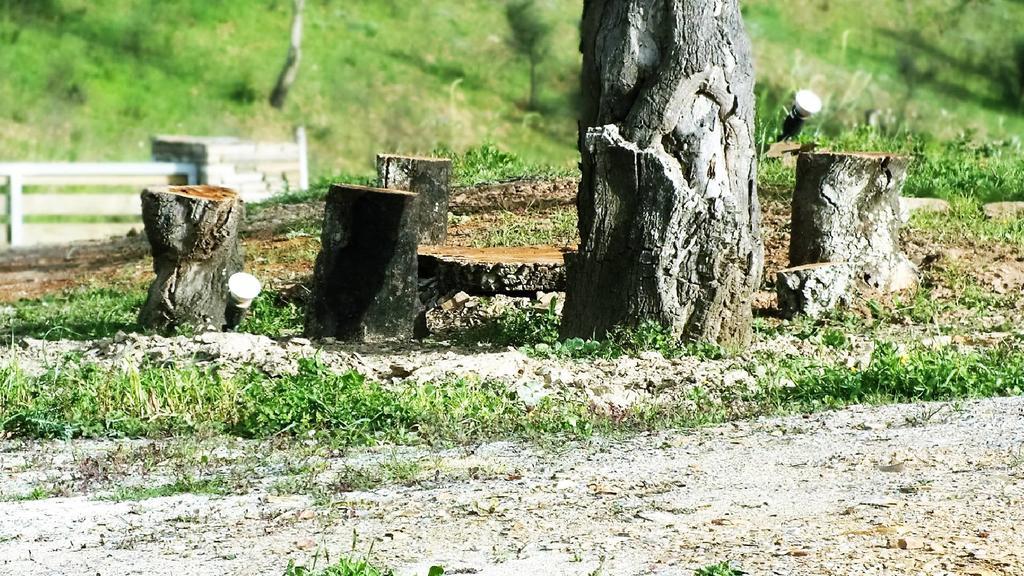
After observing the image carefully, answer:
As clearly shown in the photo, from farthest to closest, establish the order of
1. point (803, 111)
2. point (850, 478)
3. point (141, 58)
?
point (141, 58)
point (803, 111)
point (850, 478)

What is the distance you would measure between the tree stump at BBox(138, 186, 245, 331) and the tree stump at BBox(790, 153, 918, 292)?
138 inches

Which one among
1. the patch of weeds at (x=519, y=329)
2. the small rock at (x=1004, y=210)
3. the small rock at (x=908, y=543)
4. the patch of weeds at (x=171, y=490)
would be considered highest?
the small rock at (x=1004, y=210)

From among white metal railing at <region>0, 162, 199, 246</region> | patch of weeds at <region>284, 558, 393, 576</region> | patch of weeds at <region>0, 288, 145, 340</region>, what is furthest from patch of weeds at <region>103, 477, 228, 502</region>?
white metal railing at <region>0, 162, 199, 246</region>

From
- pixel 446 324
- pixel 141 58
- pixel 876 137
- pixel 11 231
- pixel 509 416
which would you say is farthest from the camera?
pixel 141 58

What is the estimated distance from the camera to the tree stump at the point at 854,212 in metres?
9.55

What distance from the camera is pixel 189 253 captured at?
895 cm

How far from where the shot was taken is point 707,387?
23.1ft

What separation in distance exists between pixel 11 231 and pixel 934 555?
17074 mm

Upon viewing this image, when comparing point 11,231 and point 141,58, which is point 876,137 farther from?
point 141,58

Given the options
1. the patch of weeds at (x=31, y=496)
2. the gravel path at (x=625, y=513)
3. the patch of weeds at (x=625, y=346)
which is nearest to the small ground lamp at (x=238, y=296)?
the patch of weeds at (x=625, y=346)

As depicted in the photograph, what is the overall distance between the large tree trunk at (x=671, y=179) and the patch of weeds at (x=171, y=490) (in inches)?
117

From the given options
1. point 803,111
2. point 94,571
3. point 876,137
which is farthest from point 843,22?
point 94,571

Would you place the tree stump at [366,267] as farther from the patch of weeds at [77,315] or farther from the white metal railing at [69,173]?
the white metal railing at [69,173]

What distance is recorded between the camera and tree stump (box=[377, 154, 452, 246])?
11.0 m
